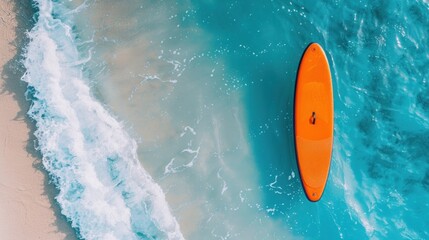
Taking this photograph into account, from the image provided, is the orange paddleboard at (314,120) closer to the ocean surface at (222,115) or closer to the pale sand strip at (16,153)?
the ocean surface at (222,115)

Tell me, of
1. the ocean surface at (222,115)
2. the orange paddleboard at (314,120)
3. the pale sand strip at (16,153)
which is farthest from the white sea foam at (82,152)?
the orange paddleboard at (314,120)

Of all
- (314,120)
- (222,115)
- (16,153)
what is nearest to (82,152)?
(16,153)

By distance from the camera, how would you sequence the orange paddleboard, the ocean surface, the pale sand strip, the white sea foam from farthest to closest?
the orange paddleboard → the ocean surface → the white sea foam → the pale sand strip

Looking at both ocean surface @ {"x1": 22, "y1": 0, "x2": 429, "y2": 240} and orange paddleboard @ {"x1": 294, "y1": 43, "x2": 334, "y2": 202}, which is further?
orange paddleboard @ {"x1": 294, "y1": 43, "x2": 334, "y2": 202}

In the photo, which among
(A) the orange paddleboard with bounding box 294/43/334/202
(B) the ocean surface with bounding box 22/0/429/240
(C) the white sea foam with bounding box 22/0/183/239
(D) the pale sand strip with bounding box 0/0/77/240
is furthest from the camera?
(A) the orange paddleboard with bounding box 294/43/334/202

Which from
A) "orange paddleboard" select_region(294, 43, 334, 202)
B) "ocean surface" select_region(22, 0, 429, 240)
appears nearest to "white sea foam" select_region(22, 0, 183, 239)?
"ocean surface" select_region(22, 0, 429, 240)

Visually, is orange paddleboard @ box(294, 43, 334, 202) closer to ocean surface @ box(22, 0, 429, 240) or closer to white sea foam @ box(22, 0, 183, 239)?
ocean surface @ box(22, 0, 429, 240)

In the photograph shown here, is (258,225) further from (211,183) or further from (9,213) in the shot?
(9,213)
